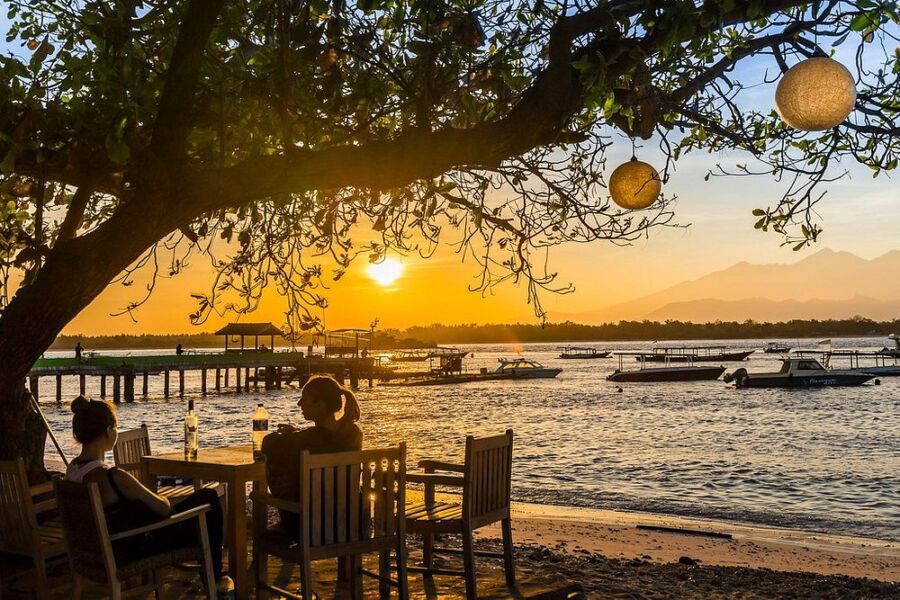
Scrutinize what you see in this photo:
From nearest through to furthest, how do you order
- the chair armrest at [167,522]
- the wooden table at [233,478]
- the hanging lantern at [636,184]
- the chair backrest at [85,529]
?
the chair backrest at [85,529]
the chair armrest at [167,522]
the hanging lantern at [636,184]
the wooden table at [233,478]

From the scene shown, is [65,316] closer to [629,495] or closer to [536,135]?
[536,135]

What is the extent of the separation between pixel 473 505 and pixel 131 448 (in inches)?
92.6

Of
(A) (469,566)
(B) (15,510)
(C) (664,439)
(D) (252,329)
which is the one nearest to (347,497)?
(A) (469,566)

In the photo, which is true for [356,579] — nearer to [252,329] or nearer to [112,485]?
[112,485]

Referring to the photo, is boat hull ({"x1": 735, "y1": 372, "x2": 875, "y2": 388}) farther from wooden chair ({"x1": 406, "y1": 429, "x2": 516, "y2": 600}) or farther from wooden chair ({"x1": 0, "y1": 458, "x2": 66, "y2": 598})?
wooden chair ({"x1": 0, "y1": 458, "x2": 66, "y2": 598})

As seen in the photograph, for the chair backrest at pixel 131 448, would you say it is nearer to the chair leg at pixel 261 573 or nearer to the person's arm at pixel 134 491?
the chair leg at pixel 261 573

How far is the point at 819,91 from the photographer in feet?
9.90

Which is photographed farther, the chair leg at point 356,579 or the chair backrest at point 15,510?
the chair leg at point 356,579

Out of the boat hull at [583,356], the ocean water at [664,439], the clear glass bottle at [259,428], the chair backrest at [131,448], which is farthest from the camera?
the boat hull at [583,356]

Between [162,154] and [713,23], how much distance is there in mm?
2676

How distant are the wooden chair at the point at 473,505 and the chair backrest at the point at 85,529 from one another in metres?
1.71

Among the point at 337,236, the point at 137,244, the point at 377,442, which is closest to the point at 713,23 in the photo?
the point at 137,244

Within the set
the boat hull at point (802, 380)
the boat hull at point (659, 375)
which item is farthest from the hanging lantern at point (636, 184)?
the boat hull at point (659, 375)

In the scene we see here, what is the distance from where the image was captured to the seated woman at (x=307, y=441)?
4031 mm
